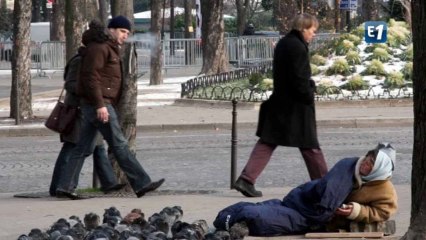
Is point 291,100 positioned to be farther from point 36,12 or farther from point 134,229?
point 36,12

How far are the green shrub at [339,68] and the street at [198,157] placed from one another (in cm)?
441

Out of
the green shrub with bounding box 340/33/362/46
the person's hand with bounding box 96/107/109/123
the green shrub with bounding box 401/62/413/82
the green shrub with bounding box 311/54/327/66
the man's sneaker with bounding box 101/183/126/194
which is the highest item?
the green shrub with bounding box 340/33/362/46

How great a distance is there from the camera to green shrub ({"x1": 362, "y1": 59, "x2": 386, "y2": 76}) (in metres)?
25.7

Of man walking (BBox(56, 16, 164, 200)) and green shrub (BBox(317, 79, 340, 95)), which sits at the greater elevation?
man walking (BBox(56, 16, 164, 200))

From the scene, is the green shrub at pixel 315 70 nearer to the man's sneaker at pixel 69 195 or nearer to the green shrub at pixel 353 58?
the green shrub at pixel 353 58

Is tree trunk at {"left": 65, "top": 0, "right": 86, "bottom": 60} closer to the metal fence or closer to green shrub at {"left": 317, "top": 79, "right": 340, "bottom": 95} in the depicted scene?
green shrub at {"left": 317, "top": 79, "right": 340, "bottom": 95}

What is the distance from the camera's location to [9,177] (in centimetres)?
1520

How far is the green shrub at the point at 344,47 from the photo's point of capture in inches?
1051

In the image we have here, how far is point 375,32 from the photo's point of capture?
26109mm

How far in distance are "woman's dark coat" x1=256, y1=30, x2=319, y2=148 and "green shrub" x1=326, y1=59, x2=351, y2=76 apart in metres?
14.9

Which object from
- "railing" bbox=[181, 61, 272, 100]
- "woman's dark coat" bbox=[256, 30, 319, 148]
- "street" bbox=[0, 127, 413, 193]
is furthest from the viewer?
"railing" bbox=[181, 61, 272, 100]

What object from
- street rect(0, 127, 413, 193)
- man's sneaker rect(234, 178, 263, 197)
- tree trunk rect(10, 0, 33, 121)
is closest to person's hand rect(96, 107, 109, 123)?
man's sneaker rect(234, 178, 263, 197)

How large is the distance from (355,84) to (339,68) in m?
0.88

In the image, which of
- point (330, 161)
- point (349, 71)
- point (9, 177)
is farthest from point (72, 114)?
point (349, 71)
